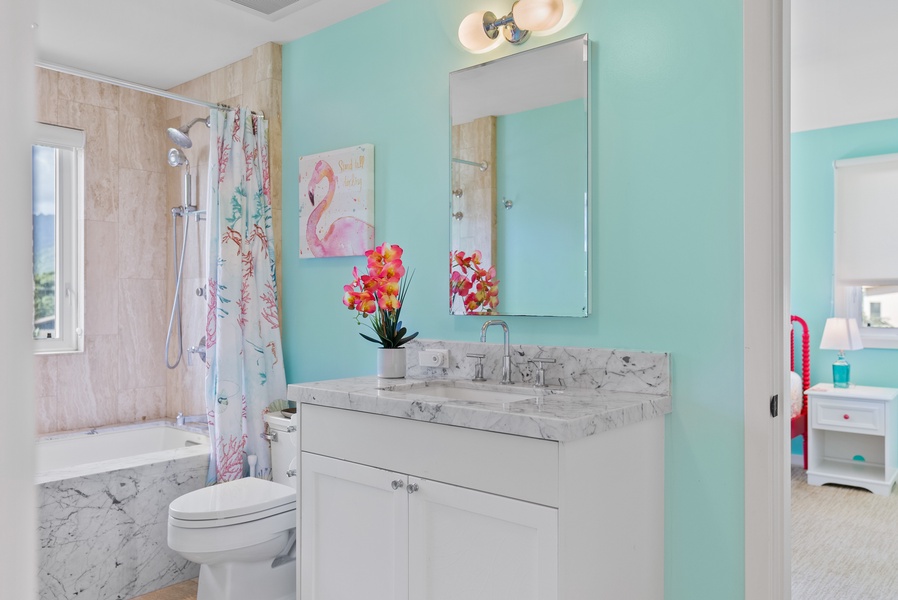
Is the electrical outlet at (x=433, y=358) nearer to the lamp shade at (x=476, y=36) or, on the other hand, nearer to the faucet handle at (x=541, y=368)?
the faucet handle at (x=541, y=368)

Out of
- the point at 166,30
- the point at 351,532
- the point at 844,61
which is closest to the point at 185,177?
the point at 166,30

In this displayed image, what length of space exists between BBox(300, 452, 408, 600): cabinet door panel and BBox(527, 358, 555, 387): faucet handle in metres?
0.56

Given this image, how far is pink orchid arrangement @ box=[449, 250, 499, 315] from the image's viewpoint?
2348 millimetres

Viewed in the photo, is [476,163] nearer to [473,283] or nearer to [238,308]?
[473,283]

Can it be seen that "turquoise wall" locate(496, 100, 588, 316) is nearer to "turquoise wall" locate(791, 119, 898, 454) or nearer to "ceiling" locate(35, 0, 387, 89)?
"ceiling" locate(35, 0, 387, 89)

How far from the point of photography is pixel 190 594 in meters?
2.72

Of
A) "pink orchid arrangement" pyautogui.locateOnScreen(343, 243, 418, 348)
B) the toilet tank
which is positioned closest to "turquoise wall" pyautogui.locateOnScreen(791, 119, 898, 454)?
"pink orchid arrangement" pyautogui.locateOnScreen(343, 243, 418, 348)

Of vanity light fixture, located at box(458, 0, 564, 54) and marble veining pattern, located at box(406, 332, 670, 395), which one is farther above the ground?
vanity light fixture, located at box(458, 0, 564, 54)

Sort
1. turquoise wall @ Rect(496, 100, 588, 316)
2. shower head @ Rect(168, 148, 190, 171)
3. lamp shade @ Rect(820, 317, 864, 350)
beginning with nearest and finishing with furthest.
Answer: turquoise wall @ Rect(496, 100, 588, 316) < shower head @ Rect(168, 148, 190, 171) < lamp shade @ Rect(820, 317, 864, 350)

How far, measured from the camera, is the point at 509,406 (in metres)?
1.73

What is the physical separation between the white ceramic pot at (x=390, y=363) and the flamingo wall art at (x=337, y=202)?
593 millimetres

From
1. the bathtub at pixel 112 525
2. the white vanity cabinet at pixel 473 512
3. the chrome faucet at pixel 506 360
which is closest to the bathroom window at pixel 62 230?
the bathtub at pixel 112 525

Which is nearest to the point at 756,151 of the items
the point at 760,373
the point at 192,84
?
the point at 760,373

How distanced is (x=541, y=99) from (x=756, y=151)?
0.72 metres
